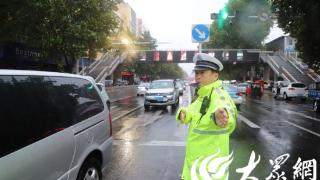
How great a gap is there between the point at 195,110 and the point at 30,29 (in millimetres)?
19453

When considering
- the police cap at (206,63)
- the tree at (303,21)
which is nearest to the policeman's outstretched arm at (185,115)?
the police cap at (206,63)

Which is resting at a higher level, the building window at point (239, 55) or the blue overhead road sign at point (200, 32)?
the building window at point (239, 55)

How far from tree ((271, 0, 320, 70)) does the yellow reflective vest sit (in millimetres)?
15999

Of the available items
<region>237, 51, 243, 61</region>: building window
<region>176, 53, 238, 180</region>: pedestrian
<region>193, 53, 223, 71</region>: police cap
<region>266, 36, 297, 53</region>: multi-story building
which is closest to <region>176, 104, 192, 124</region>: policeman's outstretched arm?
<region>176, 53, 238, 180</region>: pedestrian

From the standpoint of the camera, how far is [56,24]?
21844 millimetres

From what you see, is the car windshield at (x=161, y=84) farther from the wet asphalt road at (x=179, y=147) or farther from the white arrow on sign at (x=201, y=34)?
the white arrow on sign at (x=201, y=34)

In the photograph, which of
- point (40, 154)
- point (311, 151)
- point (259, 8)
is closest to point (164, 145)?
point (311, 151)

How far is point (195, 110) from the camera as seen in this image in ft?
11.3

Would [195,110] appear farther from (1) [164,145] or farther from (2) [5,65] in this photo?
(2) [5,65]

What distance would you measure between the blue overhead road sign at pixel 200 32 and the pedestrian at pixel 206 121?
31.0 feet

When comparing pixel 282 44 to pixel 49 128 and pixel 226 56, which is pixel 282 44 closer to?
pixel 226 56

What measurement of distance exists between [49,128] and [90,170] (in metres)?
1.21

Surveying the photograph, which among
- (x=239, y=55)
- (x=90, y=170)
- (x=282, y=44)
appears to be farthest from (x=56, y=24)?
(x=282, y=44)

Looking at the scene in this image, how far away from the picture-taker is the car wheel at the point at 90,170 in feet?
16.1
